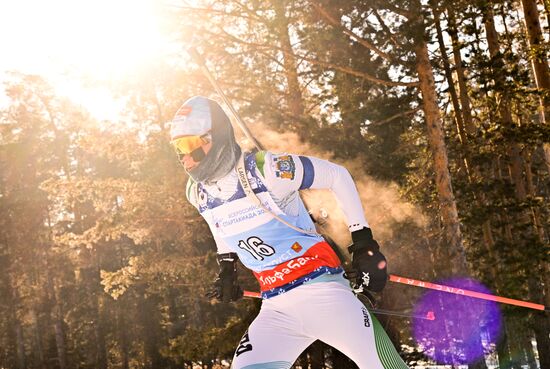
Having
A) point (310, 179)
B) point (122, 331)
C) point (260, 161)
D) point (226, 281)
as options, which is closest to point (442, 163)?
point (226, 281)

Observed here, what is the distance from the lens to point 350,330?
3.47 metres

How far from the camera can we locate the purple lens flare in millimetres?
13305

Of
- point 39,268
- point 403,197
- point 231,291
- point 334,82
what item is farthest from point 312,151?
point 39,268

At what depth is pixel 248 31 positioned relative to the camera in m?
16.0

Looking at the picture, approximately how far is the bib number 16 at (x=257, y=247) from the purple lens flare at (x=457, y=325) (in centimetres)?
875

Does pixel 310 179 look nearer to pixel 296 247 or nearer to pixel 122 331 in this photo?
pixel 296 247

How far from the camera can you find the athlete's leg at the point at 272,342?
3.56 meters

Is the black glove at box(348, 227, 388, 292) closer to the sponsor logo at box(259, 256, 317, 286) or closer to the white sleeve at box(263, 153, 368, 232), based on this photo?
the white sleeve at box(263, 153, 368, 232)

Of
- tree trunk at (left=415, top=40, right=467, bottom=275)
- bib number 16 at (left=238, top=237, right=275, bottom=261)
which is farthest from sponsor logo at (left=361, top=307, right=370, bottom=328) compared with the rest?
tree trunk at (left=415, top=40, right=467, bottom=275)

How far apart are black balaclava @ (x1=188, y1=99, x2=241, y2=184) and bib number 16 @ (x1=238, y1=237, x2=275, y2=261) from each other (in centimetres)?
47

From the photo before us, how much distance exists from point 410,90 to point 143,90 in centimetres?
760

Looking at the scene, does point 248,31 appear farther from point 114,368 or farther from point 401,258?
point 114,368

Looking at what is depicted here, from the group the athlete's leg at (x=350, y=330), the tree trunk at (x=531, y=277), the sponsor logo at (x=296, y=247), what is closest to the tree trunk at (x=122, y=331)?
the tree trunk at (x=531, y=277)

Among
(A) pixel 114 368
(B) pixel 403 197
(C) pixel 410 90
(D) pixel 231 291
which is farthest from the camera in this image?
(A) pixel 114 368
